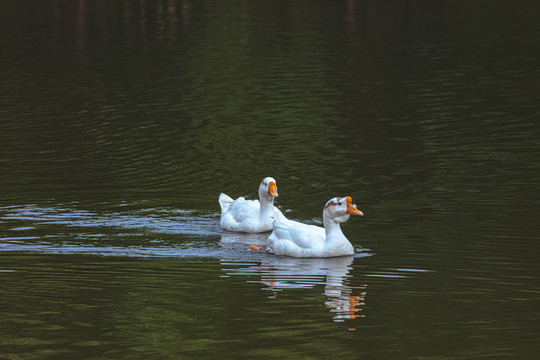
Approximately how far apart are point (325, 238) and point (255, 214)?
9.31 ft

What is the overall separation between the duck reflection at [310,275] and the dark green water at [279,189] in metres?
0.07

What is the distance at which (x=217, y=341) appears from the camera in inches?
493

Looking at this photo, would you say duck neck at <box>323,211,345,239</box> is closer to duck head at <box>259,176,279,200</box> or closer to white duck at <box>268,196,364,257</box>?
white duck at <box>268,196,364,257</box>

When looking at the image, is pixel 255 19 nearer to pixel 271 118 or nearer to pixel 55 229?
pixel 271 118

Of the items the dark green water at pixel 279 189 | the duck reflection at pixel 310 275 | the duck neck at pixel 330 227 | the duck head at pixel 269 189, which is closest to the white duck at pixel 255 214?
the duck head at pixel 269 189

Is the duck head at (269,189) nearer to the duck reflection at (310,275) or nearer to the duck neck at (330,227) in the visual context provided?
the duck reflection at (310,275)

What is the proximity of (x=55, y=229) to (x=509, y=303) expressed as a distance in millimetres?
9390

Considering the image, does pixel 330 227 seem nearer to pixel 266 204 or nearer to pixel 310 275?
pixel 310 275

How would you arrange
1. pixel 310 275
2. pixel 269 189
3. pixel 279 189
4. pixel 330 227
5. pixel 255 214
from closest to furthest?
pixel 310 275 → pixel 330 227 → pixel 269 189 → pixel 255 214 → pixel 279 189

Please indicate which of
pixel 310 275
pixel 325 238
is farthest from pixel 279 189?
pixel 310 275

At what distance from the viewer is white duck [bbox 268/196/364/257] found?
1742 centimetres

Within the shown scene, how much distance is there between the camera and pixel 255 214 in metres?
20.2

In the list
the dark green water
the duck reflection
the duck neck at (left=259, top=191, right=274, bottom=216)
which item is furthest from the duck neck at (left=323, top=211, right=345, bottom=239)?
the duck neck at (left=259, top=191, right=274, bottom=216)

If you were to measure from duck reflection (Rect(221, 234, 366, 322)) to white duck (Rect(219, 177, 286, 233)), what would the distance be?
1.14 metres
